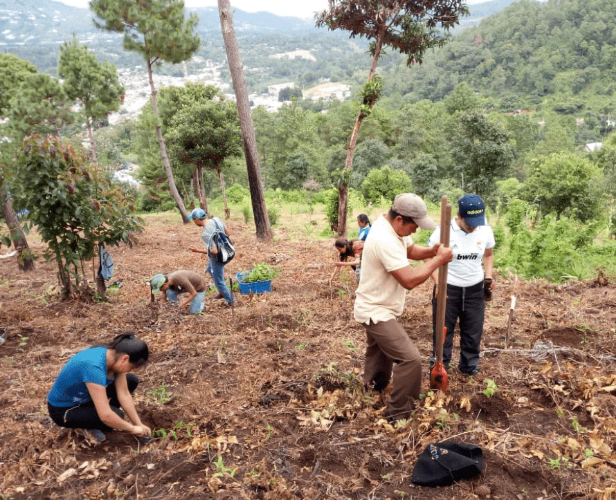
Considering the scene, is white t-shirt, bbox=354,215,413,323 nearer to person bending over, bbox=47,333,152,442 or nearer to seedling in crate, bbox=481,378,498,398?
seedling in crate, bbox=481,378,498,398

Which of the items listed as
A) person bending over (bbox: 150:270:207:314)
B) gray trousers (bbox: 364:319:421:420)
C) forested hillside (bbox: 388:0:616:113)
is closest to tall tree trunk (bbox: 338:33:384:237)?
person bending over (bbox: 150:270:207:314)

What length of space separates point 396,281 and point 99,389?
208cm

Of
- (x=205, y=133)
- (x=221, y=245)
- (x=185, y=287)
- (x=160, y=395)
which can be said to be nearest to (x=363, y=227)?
(x=221, y=245)

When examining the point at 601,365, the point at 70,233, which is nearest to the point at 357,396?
the point at 601,365

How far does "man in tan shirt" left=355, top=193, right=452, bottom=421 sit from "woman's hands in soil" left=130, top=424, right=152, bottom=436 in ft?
5.56

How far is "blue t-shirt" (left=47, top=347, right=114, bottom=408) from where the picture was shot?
281 cm

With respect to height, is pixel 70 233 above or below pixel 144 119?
below

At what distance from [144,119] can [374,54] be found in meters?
7.38

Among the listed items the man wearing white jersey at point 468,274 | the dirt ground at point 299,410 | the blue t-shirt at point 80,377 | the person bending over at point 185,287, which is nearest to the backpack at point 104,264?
the dirt ground at point 299,410

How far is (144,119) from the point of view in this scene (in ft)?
44.8

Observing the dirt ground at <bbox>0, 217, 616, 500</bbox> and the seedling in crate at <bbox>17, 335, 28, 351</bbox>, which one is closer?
the dirt ground at <bbox>0, 217, 616, 500</bbox>

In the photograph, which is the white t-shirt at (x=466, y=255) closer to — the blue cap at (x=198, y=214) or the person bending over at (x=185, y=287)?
the blue cap at (x=198, y=214)

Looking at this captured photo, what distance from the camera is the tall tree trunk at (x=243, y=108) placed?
32.9 ft

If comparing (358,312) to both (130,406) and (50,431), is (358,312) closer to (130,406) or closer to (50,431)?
(130,406)
